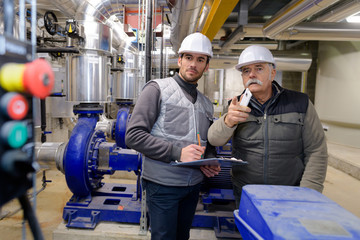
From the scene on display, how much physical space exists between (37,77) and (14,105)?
0.06 m

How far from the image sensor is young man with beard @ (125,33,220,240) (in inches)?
51.3

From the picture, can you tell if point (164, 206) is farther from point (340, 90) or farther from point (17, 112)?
point (340, 90)

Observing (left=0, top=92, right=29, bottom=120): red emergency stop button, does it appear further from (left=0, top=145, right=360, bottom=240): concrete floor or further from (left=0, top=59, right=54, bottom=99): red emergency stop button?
(left=0, top=145, right=360, bottom=240): concrete floor

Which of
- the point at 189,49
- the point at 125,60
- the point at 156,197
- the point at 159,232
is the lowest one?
the point at 159,232

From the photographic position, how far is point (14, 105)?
379 mm

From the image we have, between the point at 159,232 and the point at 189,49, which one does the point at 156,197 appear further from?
the point at 189,49

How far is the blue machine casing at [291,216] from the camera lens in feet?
2.06

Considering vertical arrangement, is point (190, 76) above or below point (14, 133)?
above

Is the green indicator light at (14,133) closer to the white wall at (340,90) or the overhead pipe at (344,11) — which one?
the overhead pipe at (344,11)

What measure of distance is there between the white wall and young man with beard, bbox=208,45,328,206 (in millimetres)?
4327

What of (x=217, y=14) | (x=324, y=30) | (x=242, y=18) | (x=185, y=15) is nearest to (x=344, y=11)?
(x=324, y=30)

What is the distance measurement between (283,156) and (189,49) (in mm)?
838

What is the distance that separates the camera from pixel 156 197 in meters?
1.41

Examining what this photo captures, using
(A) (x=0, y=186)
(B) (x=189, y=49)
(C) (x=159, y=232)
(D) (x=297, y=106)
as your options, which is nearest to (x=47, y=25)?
(B) (x=189, y=49)
